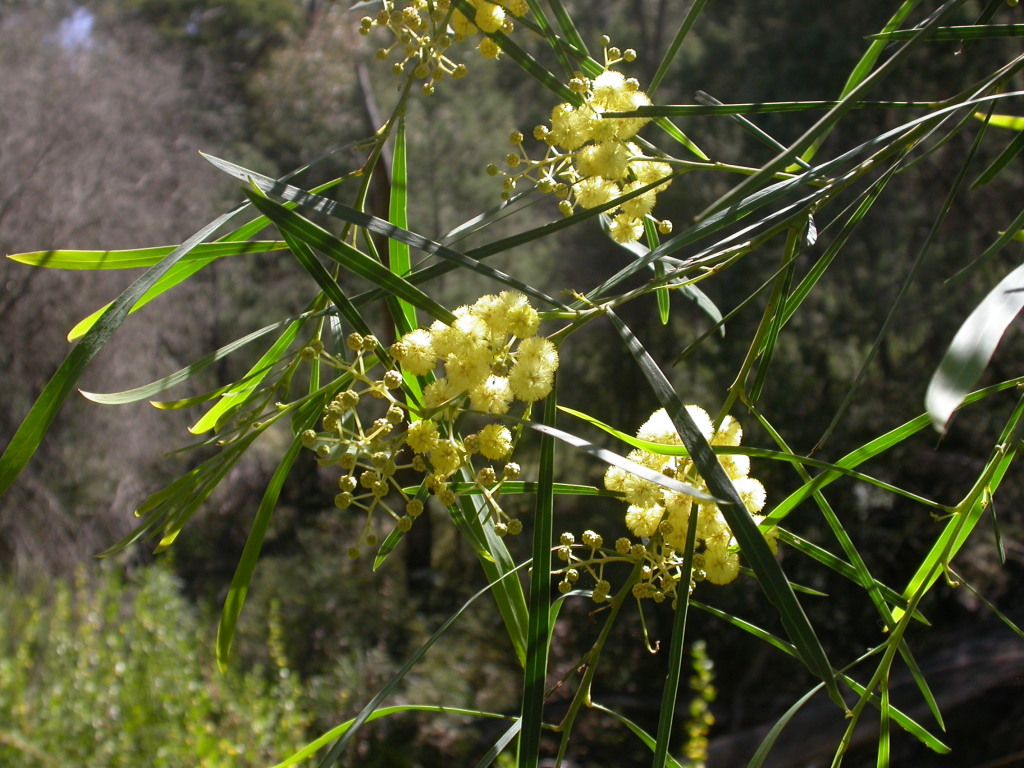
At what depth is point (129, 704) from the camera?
188 cm

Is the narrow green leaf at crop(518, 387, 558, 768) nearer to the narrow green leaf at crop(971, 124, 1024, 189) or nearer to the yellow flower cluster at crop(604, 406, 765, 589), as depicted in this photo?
the yellow flower cluster at crop(604, 406, 765, 589)

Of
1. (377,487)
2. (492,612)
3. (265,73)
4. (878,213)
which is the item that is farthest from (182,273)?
(265,73)

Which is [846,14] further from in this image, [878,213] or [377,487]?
[377,487]

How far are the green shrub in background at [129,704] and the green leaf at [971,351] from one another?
5.56 feet

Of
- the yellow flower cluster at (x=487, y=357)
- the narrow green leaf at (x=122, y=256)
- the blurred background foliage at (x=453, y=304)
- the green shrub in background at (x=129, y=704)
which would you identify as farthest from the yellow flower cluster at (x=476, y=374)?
the blurred background foliage at (x=453, y=304)

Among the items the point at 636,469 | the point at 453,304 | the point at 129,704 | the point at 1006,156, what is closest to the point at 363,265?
the point at 636,469

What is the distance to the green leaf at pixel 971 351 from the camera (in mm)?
182

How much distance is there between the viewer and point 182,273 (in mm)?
396

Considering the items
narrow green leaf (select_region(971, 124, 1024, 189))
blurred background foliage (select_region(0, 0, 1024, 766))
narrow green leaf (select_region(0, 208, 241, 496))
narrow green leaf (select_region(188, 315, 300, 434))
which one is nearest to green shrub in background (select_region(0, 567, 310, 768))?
blurred background foliage (select_region(0, 0, 1024, 766))

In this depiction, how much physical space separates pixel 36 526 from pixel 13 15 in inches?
76.2

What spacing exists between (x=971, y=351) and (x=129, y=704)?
2042 millimetres

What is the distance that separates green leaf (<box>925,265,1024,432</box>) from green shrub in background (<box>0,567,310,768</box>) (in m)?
1.69

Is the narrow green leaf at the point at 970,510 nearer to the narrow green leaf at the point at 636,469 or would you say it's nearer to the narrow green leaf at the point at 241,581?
the narrow green leaf at the point at 636,469

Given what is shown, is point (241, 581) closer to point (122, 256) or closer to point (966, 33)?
point (122, 256)
